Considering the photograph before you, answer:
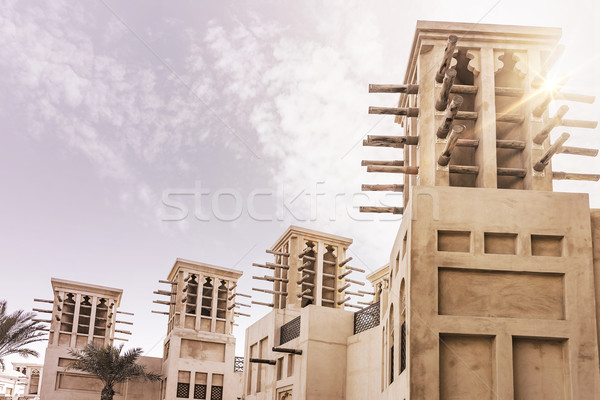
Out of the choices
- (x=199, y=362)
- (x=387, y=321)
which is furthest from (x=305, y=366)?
(x=199, y=362)

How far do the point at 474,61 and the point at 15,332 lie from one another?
62.4 ft

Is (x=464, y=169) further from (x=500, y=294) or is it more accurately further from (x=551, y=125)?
(x=500, y=294)

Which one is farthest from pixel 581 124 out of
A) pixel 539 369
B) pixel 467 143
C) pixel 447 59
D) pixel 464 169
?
pixel 539 369

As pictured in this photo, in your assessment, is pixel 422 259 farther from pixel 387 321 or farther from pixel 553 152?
pixel 387 321

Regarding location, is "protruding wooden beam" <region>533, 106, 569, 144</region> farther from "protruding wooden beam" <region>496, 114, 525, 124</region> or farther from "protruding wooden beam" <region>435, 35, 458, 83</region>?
"protruding wooden beam" <region>435, 35, 458, 83</region>

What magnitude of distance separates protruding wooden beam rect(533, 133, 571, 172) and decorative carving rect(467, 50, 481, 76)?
1787 mm

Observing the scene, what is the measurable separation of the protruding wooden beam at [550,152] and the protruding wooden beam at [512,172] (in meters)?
0.22

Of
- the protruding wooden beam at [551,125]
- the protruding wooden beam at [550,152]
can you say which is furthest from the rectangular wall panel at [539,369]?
the protruding wooden beam at [551,125]

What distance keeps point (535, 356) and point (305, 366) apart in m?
8.79

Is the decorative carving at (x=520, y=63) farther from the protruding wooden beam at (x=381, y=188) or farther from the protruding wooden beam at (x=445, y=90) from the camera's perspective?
the protruding wooden beam at (x=381, y=188)

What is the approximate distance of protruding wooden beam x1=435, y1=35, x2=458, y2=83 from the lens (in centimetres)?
921

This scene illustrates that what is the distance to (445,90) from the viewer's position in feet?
32.3

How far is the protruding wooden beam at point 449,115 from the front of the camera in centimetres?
910

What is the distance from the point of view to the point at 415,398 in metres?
8.20
